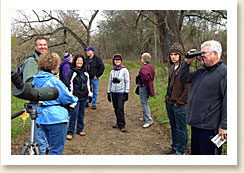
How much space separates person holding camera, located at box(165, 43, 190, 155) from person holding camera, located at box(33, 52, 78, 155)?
1.47m

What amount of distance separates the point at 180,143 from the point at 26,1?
2945 mm

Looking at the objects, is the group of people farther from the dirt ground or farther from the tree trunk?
the tree trunk

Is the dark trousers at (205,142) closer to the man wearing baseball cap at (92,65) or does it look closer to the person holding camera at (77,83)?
the person holding camera at (77,83)

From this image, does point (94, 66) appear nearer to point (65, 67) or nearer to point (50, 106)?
point (65, 67)

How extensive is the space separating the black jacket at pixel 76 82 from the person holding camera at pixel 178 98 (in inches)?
67.4

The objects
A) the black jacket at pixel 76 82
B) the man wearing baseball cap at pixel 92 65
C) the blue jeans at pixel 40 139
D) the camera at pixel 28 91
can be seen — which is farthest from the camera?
the man wearing baseball cap at pixel 92 65

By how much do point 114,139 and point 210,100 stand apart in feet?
7.99

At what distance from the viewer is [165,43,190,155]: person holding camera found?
10.3 ft

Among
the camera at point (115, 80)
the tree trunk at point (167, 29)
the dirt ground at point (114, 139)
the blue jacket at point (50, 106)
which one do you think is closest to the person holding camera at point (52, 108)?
the blue jacket at point (50, 106)

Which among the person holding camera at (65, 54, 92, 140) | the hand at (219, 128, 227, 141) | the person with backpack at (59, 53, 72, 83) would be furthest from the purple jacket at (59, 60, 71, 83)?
the hand at (219, 128, 227, 141)

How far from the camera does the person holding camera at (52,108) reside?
254 centimetres

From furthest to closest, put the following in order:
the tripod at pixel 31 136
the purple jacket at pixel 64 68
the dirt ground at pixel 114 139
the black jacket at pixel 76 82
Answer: the purple jacket at pixel 64 68 < the black jacket at pixel 76 82 < the dirt ground at pixel 114 139 < the tripod at pixel 31 136

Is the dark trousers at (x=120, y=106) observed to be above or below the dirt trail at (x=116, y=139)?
above
